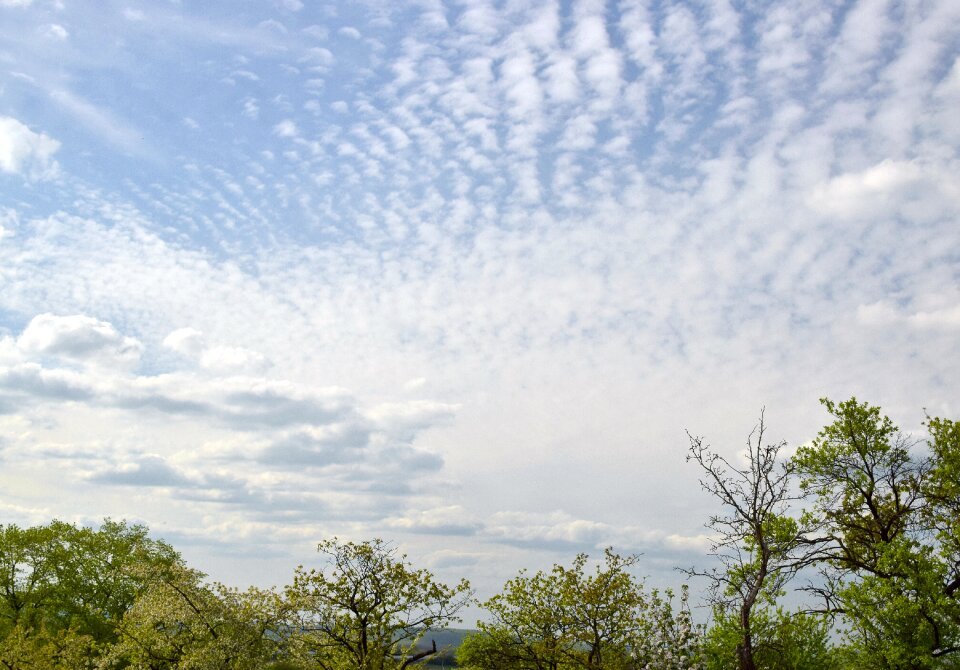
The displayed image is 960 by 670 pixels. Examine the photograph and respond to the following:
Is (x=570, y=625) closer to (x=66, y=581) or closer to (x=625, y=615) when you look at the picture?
(x=625, y=615)

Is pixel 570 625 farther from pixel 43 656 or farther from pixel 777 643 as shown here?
pixel 43 656

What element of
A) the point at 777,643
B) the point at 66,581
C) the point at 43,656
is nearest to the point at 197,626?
the point at 43,656

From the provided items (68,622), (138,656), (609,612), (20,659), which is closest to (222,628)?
(138,656)

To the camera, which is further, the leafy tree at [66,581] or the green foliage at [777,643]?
the leafy tree at [66,581]

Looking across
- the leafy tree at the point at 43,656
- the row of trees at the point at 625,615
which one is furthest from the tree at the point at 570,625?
the leafy tree at the point at 43,656

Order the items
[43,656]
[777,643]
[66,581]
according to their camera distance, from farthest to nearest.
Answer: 1. [66,581]
2. [43,656]
3. [777,643]

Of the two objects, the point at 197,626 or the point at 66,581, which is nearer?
the point at 197,626

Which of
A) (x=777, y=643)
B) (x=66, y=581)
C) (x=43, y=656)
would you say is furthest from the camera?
(x=66, y=581)

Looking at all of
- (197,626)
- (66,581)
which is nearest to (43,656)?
(197,626)

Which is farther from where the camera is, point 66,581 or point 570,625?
point 66,581

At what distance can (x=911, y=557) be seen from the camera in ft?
91.8

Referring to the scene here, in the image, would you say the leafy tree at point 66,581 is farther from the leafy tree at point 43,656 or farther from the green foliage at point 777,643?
the green foliage at point 777,643

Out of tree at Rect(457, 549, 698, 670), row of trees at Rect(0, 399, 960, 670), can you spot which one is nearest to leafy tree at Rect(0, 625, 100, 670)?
row of trees at Rect(0, 399, 960, 670)

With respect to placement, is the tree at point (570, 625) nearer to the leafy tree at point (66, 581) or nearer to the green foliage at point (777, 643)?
the green foliage at point (777, 643)
